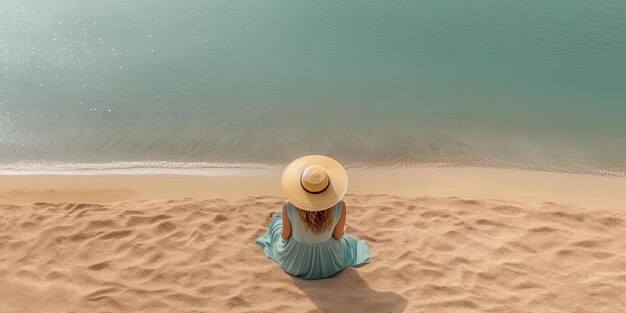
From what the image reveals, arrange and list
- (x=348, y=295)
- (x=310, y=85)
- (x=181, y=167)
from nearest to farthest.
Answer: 1. (x=348, y=295)
2. (x=181, y=167)
3. (x=310, y=85)

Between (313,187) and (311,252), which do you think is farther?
(311,252)

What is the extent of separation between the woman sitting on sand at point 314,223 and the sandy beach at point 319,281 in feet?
0.41

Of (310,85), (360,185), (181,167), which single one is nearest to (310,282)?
(360,185)

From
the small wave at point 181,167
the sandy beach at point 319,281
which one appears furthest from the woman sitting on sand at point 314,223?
the small wave at point 181,167

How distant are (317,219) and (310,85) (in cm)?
499

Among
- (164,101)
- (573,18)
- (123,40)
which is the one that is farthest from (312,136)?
(573,18)

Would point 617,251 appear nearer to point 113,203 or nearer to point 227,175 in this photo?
point 227,175

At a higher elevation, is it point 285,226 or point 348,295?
point 285,226

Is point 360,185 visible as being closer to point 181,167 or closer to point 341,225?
point 341,225

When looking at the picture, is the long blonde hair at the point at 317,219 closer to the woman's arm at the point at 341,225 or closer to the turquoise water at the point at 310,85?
the woman's arm at the point at 341,225

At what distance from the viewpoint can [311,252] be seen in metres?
4.26

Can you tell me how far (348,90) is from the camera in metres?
8.63

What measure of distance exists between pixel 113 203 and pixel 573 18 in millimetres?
9723

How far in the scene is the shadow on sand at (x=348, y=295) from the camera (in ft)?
13.4
